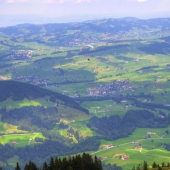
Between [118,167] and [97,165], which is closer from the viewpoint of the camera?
[97,165]

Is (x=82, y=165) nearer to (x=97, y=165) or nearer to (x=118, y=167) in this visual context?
(x=97, y=165)

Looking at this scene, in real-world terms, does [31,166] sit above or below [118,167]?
above

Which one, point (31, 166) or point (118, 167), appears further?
point (118, 167)

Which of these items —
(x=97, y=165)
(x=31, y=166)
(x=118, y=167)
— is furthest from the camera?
(x=118, y=167)

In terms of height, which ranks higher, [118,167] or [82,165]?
[82,165]

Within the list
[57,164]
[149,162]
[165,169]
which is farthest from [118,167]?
[57,164]

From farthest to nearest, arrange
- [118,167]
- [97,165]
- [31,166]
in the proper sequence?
[118,167] < [97,165] < [31,166]

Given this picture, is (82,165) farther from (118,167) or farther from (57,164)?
(118,167)

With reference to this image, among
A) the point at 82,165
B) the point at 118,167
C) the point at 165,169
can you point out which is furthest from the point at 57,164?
the point at 118,167
